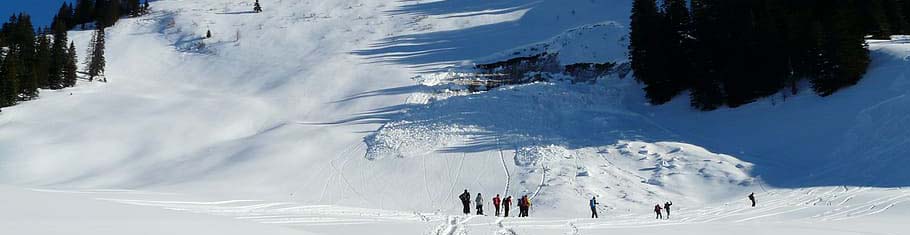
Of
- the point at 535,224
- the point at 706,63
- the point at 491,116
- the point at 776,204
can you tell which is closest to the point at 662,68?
the point at 706,63

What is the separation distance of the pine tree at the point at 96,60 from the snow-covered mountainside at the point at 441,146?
1.30 metres

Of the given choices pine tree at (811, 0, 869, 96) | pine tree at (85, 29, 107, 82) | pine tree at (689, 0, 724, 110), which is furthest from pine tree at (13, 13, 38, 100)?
pine tree at (811, 0, 869, 96)

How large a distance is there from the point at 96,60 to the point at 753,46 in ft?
158

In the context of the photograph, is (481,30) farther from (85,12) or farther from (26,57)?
(85,12)

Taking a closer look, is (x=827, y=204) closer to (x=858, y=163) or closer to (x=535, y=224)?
(x=858, y=163)

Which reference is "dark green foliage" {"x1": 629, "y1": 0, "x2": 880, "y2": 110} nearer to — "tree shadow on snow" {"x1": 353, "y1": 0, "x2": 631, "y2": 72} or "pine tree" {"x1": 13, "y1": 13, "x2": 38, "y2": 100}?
"tree shadow on snow" {"x1": 353, "y1": 0, "x2": 631, "y2": 72}

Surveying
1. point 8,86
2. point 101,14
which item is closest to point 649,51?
point 8,86

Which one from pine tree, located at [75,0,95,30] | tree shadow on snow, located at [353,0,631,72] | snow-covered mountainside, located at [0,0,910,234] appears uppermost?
pine tree, located at [75,0,95,30]

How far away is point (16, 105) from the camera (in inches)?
1689

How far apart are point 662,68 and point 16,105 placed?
4180cm

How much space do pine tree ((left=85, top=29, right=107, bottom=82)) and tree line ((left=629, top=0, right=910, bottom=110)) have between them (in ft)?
134

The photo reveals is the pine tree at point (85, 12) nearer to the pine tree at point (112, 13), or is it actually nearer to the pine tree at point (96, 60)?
the pine tree at point (112, 13)

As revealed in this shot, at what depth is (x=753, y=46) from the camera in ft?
124

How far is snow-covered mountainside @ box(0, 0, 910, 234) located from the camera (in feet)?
59.2
